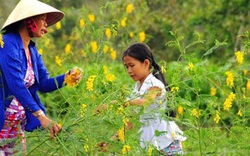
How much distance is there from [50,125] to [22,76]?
15.9 inches

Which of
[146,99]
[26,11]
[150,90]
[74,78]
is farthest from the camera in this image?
[150,90]

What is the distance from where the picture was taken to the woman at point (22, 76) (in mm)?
4500

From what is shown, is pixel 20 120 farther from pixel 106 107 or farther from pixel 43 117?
pixel 106 107

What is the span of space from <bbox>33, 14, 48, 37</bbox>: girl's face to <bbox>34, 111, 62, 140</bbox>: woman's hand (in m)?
A: 0.54

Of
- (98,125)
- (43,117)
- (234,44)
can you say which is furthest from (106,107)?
(234,44)

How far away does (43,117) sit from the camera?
4.47 m

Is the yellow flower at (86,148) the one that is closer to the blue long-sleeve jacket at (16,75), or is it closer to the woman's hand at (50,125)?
the woman's hand at (50,125)

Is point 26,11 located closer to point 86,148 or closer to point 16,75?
point 16,75

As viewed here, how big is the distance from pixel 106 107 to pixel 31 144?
1.71 feet

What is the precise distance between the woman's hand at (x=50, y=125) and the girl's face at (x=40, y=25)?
54cm

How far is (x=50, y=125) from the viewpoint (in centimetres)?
435

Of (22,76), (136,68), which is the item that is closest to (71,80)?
(22,76)

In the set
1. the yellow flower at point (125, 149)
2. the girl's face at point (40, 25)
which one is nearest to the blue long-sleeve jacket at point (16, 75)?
the girl's face at point (40, 25)

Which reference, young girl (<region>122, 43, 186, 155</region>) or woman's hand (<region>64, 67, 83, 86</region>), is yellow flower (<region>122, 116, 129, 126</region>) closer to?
young girl (<region>122, 43, 186, 155</region>)
